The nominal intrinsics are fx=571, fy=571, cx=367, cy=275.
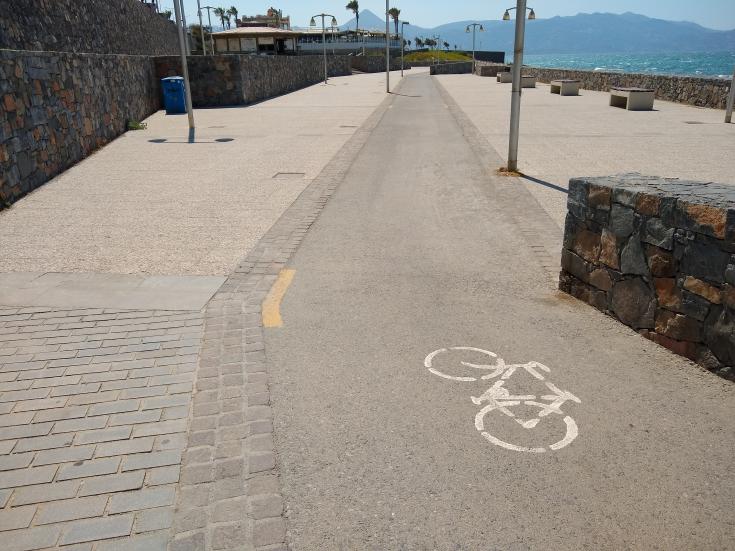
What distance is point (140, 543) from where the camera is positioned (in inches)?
119

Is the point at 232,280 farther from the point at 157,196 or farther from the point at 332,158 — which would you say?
the point at 332,158

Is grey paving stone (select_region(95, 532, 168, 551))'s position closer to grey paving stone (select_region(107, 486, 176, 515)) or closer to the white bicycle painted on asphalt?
grey paving stone (select_region(107, 486, 176, 515))

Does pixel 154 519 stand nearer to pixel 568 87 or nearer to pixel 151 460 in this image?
pixel 151 460

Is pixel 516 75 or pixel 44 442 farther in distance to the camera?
pixel 516 75

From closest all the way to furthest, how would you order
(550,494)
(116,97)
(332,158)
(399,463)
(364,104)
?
(550,494) → (399,463) → (332,158) → (116,97) → (364,104)

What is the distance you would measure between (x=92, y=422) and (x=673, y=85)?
3072 centimetres

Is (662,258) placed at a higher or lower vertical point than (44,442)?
higher

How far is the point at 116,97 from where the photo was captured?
17.5 metres

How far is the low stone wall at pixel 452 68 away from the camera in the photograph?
75000 mm

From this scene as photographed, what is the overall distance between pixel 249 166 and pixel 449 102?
63.7 feet

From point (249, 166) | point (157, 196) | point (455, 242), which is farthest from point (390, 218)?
point (249, 166)

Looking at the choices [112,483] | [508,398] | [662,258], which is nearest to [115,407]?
[112,483]

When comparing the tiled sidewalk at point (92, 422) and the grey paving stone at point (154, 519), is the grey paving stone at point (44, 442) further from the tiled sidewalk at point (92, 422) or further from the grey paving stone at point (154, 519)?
the grey paving stone at point (154, 519)

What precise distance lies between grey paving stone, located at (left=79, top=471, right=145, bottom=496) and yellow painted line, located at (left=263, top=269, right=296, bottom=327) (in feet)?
7.29
